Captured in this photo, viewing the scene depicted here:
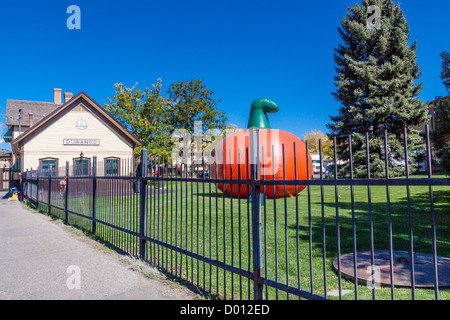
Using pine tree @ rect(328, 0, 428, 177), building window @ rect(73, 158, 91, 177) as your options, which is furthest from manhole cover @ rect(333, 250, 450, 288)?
pine tree @ rect(328, 0, 428, 177)

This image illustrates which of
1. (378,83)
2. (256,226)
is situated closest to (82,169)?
(256,226)

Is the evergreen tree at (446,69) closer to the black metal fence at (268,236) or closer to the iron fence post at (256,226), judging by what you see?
the black metal fence at (268,236)

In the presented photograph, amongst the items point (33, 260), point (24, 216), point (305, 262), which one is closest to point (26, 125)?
point (24, 216)

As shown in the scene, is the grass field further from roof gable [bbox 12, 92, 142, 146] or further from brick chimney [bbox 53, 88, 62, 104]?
brick chimney [bbox 53, 88, 62, 104]

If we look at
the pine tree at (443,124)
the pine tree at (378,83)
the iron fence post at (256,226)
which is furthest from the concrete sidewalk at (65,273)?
the pine tree at (378,83)

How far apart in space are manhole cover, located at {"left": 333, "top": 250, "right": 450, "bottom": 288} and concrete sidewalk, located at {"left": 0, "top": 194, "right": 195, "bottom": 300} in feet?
7.63

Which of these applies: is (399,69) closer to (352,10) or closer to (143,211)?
(352,10)

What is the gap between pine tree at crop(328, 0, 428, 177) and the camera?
23.9 metres

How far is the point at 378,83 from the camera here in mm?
24078

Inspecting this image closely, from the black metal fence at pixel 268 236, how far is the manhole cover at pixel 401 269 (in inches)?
0.6

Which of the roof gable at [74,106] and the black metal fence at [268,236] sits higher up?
the roof gable at [74,106]

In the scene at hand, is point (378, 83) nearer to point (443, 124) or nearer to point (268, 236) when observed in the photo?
point (443, 124)

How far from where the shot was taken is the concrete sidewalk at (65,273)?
4.35m

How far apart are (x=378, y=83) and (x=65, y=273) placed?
24371mm
